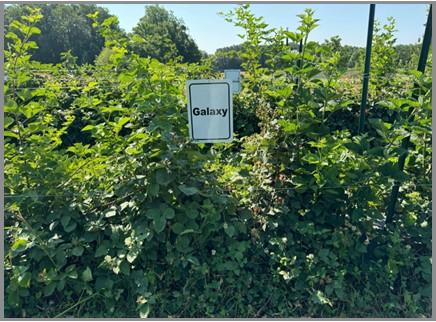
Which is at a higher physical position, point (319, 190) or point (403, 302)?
point (319, 190)

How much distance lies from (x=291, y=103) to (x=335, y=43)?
74cm

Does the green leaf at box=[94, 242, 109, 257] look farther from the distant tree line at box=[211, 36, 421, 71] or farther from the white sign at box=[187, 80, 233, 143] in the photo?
the distant tree line at box=[211, 36, 421, 71]

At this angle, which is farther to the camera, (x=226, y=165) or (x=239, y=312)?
(x=226, y=165)

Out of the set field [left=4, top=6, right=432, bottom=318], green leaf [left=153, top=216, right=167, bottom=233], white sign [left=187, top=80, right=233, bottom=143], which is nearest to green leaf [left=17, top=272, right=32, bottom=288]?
field [left=4, top=6, right=432, bottom=318]

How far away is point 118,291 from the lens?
2254 millimetres

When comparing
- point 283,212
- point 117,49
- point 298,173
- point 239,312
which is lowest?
point 239,312

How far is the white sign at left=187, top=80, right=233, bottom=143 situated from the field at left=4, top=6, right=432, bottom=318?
92 millimetres

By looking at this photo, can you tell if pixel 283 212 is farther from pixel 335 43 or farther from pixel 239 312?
pixel 335 43

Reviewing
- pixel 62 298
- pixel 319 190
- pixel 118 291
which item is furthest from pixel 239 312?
pixel 62 298

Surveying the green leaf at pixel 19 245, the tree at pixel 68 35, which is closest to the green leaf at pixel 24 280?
the green leaf at pixel 19 245

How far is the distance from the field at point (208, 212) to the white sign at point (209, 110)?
0.30ft

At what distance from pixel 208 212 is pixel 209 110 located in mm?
570

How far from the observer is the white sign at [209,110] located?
2170mm

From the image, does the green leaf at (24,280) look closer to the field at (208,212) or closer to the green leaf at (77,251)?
the field at (208,212)
